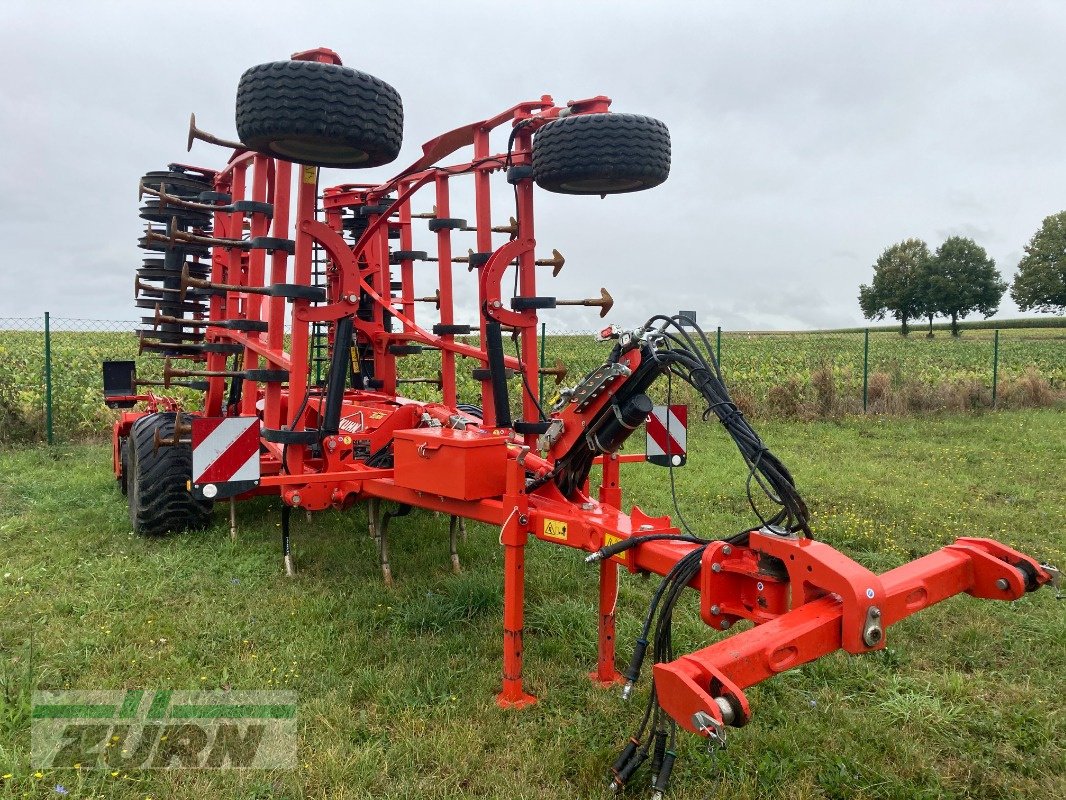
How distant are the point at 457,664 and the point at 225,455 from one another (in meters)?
1.57

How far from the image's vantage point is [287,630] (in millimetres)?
4160

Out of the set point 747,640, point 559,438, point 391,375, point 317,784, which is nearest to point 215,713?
point 317,784

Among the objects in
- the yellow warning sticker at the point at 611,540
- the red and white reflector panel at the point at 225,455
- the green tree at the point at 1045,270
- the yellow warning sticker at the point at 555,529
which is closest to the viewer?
the yellow warning sticker at the point at 611,540

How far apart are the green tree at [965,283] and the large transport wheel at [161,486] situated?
220ft

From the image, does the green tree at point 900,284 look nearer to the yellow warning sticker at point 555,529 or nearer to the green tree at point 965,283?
the green tree at point 965,283

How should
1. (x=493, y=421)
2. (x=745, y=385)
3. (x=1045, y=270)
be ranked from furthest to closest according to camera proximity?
(x=1045, y=270) → (x=745, y=385) → (x=493, y=421)

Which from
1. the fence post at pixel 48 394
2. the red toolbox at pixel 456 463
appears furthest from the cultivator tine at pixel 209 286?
the fence post at pixel 48 394

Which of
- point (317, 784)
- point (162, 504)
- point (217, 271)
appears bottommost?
point (317, 784)

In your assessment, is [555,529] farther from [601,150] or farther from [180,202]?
[180,202]

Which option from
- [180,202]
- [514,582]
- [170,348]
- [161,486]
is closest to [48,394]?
[170,348]

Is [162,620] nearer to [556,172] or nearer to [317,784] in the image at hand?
[317,784]

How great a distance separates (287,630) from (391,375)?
2.66m

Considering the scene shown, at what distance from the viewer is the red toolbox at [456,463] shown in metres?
3.55

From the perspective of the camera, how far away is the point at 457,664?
3801 millimetres
